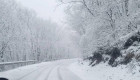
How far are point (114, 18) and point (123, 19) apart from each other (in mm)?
1815

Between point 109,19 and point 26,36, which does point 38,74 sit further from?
point 26,36

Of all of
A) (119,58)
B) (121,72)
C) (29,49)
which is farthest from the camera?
(29,49)

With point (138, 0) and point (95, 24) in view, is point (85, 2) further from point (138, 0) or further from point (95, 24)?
point (138, 0)

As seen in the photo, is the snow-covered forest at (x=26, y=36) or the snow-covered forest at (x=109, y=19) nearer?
the snow-covered forest at (x=109, y=19)

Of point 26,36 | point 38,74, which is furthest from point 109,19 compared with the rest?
point 26,36

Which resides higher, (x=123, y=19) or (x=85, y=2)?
(x=85, y=2)

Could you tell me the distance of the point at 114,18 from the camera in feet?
62.1

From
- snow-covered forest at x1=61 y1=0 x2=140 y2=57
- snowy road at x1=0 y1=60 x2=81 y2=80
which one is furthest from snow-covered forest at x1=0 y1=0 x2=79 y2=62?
snow-covered forest at x1=61 y1=0 x2=140 y2=57

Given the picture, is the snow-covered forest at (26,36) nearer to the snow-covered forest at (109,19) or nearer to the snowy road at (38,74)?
the snowy road at (38,74)

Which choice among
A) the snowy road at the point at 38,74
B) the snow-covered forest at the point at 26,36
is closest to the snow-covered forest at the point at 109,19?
the snowy road at the point at 38,74

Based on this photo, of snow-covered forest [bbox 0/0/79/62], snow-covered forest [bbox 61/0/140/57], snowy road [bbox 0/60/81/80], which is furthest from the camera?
snow-covered forest [bbox 0/0/79/62]

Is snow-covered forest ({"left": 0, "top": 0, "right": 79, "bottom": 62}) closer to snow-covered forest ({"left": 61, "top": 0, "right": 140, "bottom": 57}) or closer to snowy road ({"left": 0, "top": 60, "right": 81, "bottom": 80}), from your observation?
snowy road ({"left": 0, "top": 60, "right": 81, "bottom": 80})

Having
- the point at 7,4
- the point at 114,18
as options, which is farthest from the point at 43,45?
the point at 114,18

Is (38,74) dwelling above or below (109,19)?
below
